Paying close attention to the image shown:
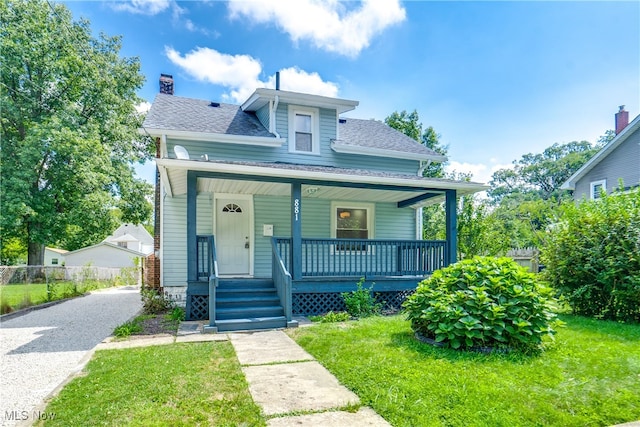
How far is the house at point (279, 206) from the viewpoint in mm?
7020

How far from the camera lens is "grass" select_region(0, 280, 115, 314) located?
32.1 ft

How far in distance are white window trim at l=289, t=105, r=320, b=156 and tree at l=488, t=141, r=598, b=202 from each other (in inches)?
1454

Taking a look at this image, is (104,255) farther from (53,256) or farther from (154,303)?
(154,303)

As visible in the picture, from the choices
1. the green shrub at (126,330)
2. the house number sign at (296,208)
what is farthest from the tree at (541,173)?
the green shrub at (126,330)

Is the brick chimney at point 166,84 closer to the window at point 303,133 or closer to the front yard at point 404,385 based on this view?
the window at point 303,133

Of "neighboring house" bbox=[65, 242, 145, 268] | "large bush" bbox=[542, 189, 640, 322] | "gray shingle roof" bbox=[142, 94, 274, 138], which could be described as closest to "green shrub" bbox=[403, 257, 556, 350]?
"large bush" bbox=[542, 189, 640, 322]

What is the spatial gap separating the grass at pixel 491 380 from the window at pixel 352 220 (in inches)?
211

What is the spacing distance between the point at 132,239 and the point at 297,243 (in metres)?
35.5

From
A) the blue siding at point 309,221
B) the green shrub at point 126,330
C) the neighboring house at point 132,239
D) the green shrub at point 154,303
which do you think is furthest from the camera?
the neighboring house at point 132,239

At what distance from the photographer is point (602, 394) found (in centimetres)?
315

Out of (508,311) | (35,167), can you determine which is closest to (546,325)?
(508,311)

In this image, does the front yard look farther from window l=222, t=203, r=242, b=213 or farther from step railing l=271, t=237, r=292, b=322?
window l=222, t=203, r=242, b=213

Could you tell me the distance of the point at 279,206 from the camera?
9.77 meters

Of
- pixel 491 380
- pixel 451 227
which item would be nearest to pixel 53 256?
pixel 451 227
